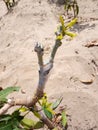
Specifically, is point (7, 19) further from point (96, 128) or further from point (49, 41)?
point (96, 128)

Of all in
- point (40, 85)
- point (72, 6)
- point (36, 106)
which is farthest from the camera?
point (72, 6)

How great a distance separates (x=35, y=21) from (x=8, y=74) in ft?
3.96

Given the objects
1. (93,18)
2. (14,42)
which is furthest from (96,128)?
(93,18)

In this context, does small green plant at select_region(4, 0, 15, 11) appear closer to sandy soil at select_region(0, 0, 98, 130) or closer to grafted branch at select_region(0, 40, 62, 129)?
sandy soil at select_region(0, 0, 98, 130)

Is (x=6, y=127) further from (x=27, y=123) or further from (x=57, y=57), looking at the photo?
(x=57, y=57)

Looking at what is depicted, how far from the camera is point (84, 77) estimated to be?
104 inches

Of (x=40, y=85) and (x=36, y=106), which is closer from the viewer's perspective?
(x=40, y=85)

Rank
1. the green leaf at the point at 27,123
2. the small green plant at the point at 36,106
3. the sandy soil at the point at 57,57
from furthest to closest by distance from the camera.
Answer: the sandy soil at the point at 57,57 < the green leaf at the point at 27,123 < the small green plant at the point at 36,106

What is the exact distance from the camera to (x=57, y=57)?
2.94m

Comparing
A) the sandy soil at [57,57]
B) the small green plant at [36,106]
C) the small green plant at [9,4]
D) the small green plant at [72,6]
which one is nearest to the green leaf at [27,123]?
the small green plant at [36,106]

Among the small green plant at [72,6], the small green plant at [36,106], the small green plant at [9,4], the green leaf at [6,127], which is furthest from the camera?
the small green plant at [9,4]

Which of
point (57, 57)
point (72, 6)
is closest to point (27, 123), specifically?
point (57, 57)

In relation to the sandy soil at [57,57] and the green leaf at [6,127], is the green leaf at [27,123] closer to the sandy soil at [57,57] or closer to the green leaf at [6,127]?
the green leaf at [6,127]

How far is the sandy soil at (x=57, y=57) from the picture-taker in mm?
2348
